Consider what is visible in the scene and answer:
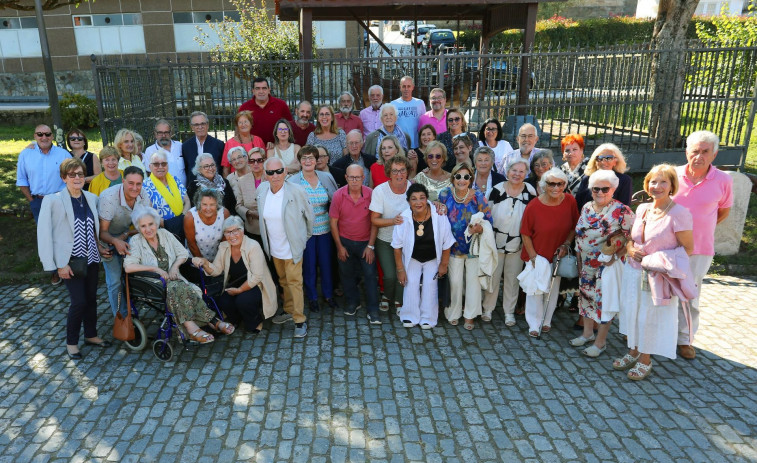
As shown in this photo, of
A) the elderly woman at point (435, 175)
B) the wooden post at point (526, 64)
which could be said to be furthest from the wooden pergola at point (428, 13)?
the elderly woman at point (435, 175)

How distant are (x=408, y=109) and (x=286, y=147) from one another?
75.7 inches

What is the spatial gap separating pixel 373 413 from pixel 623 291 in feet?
8.18

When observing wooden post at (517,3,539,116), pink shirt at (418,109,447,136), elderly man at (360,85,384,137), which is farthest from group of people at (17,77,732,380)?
wooden post at (517,3,539,116)

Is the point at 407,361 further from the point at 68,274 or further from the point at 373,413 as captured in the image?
the point at 68,274

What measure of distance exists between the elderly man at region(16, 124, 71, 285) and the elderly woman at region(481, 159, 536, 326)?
5233 millimetres

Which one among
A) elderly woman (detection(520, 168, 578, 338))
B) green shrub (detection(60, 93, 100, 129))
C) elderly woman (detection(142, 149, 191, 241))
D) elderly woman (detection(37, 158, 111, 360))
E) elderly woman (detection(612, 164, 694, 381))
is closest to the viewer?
elderly woman (detection(612, 164, 694, 381))

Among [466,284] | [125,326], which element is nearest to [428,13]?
[466,284]

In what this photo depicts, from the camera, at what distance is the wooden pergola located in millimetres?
9266

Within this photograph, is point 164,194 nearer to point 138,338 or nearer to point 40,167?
point 138,338

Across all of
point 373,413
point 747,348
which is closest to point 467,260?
point 373,413

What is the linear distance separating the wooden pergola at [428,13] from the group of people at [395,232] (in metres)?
3.39

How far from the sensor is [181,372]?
4926mm

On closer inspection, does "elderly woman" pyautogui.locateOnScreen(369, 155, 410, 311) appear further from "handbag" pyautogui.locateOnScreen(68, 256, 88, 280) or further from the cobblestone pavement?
"handbag" pyautogui.locateOnScreen(68, 256, 88, 280)

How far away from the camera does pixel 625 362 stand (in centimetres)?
489
